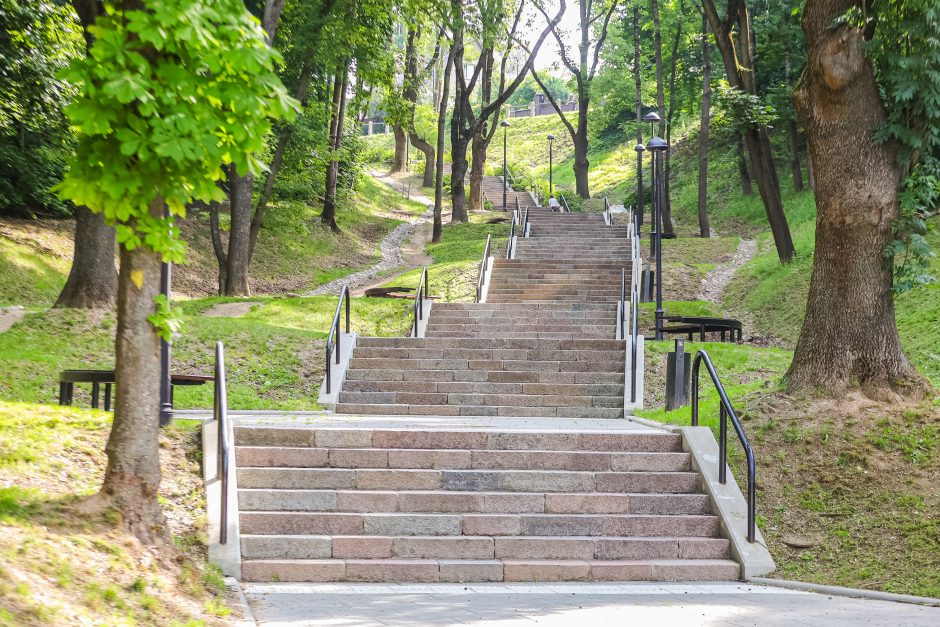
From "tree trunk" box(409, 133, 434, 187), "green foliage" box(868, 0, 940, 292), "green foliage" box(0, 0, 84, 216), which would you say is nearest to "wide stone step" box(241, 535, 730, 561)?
"green foliage" box(868, 0, 940, 292)

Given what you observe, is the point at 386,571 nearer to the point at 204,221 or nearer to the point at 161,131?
the point at 161,131

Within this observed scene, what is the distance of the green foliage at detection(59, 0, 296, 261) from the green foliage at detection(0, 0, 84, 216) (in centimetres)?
1603

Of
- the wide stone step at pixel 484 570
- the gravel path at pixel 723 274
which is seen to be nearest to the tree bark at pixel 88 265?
the wide stone step at pixel 484 570

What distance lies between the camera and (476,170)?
41.2 metres

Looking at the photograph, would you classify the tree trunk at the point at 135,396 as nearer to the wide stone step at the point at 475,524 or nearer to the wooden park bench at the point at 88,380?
the wide stone step at the point at 475,524

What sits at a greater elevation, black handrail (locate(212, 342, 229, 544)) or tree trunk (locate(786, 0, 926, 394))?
tree trunk (locate(786, 0, 926, 394))

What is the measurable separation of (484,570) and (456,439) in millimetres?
1798

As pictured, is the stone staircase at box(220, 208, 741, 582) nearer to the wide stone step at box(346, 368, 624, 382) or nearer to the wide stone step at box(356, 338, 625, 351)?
the wide stone step at box(346, 368, 624, 382)

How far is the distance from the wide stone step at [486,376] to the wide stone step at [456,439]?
479 centimetres

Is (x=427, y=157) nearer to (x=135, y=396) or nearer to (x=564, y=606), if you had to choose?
(x=135, y=396)

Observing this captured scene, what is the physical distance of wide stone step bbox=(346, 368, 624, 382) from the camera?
1395cm

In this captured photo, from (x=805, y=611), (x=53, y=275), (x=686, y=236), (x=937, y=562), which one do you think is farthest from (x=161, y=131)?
(x=686, y=236)

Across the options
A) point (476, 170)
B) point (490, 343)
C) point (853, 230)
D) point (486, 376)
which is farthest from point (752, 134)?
point (476, 170)

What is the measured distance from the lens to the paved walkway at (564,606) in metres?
5.95
